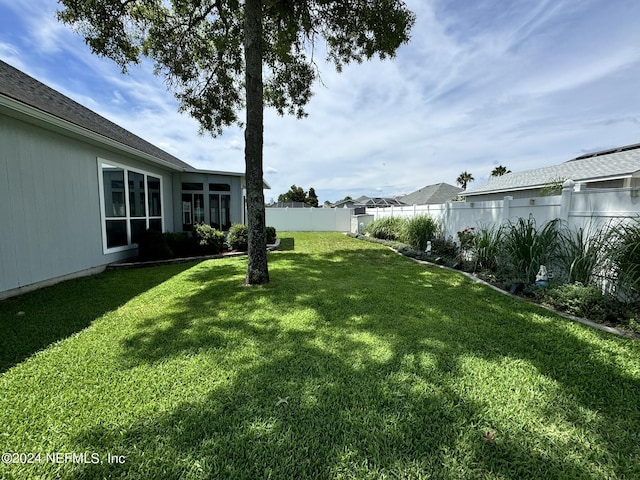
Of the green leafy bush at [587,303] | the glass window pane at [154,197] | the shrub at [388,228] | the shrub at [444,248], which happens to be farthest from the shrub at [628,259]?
the glass window pane at [154,197]

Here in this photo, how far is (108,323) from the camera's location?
3871 millimetres

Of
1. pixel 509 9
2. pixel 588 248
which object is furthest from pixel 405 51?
pixel 588 248

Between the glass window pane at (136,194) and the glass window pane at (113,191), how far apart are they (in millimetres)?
353

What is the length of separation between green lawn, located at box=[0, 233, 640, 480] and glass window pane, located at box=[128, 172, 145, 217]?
4.41 metres

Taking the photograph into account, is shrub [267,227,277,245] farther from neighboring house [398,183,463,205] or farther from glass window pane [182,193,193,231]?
neighboring house [398,183,463,205]

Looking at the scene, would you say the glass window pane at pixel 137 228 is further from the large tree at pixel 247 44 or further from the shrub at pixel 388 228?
the shrub at pixel 388 228

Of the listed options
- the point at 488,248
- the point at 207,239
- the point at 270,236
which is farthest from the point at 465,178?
the point at 207,239

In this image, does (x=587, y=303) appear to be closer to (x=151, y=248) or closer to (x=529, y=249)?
(x=529, y=249)

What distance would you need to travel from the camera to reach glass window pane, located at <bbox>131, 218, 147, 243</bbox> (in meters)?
8.42

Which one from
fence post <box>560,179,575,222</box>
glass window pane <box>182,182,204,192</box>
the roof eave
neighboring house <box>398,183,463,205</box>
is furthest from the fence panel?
neighboring house <box>398,183,463,205</box>

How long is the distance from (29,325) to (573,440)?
574 cm

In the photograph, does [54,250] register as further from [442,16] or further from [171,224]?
[442,16]

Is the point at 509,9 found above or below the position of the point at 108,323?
above

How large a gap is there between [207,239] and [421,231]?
740cm
